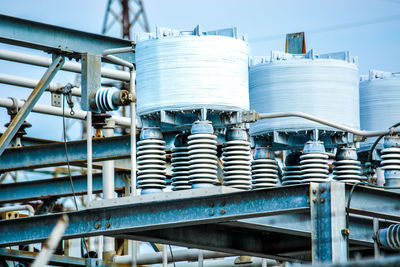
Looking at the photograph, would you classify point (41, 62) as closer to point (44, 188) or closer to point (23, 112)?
point (44, 188)

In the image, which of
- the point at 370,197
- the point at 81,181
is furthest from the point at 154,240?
the point at 81,181

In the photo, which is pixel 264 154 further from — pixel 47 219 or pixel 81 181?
pixel 81 181

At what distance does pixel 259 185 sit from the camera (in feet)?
37.7

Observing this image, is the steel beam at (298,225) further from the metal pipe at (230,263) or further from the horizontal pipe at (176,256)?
the horizontal pipe at (176,256)

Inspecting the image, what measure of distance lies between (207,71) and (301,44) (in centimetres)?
280

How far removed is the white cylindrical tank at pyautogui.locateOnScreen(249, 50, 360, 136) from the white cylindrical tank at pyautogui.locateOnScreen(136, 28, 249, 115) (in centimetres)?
88

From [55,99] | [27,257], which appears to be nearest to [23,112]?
[27,257]

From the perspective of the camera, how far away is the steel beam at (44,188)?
1959 cm

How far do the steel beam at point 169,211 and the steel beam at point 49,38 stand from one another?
95.9 inches

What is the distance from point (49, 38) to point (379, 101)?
4.94 m

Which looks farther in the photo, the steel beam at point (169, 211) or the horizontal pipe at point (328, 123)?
the horizontal pipe at point (328, 123)

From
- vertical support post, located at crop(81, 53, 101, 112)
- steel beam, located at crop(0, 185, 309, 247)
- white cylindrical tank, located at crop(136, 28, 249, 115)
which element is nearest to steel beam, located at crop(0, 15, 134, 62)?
vertical support post, located at crop(81, 53, 101, 112)

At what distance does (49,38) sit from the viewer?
40.6 ft

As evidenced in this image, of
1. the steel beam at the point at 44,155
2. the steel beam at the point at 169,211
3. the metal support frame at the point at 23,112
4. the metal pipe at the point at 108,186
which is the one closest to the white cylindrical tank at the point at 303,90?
the steel beam at the point at 169,211
